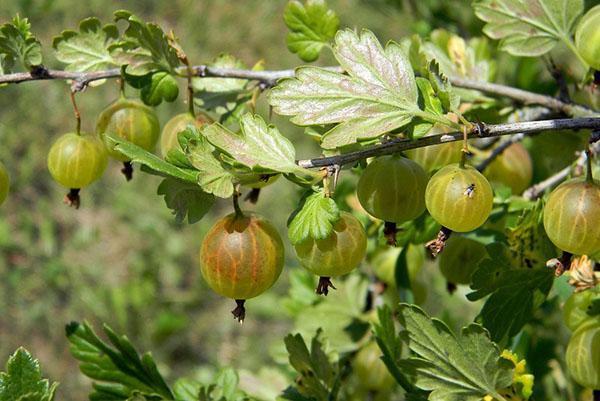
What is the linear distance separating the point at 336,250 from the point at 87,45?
1.83 ft

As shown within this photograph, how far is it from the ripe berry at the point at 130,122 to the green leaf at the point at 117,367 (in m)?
0.28

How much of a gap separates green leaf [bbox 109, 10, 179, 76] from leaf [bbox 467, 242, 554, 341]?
21.0 inches

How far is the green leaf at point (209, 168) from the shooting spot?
0.83 meters

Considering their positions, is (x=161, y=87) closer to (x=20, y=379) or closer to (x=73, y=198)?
(x=73, y=198)

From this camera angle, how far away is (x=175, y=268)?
4.05 metres

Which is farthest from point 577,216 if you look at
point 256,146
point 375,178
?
point 256,146

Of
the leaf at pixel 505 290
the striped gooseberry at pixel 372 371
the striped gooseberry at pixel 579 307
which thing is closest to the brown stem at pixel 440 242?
the leaf at pixel 505 290

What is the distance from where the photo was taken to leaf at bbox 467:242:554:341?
1.03m

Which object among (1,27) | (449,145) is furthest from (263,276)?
(1,27)

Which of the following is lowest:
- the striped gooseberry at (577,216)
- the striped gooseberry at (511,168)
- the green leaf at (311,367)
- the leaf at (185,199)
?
the green leaf at (311,367)

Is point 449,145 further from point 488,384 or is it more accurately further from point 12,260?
point 12,260

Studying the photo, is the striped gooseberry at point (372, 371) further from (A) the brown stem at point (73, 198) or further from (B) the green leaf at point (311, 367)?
(A) the brown stem at point (73, 198)

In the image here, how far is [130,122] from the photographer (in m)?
1.18

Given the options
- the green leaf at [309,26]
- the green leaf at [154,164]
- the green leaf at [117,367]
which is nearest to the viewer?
the green leaf at [154,164]
